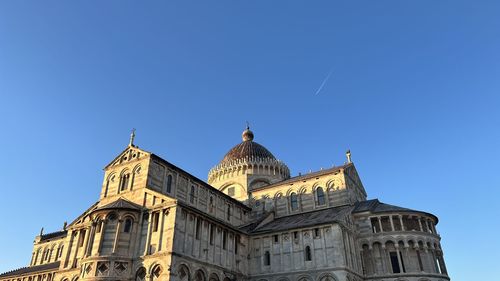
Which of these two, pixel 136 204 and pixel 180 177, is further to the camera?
pixel 180 177

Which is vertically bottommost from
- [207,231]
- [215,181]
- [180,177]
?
[207,231]

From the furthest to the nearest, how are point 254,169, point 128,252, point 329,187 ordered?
point 254,169
point 329,187
point 128,252

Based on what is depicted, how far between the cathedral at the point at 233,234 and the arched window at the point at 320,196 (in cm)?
12

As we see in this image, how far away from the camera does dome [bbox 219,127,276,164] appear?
52625mm

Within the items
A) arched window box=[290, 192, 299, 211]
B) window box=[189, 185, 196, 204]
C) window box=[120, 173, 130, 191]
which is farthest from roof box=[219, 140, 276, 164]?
window box=[120, 173, 130, 191]

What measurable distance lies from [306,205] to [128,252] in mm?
21975

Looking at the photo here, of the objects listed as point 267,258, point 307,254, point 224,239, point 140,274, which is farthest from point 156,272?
point 307,254

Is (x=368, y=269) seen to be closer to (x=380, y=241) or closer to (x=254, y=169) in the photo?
(x=380, y=241)

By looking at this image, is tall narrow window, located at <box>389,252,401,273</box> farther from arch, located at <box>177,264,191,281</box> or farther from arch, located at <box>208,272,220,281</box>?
arch, located at <box>177,264,191,281</box>

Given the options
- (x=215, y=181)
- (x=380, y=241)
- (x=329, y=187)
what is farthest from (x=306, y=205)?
(x=215, y=181)

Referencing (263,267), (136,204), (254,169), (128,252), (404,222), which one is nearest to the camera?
(128,252)

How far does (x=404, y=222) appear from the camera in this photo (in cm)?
3709

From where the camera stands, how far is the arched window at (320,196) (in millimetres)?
42281

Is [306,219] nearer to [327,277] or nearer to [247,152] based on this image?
[327,277]
